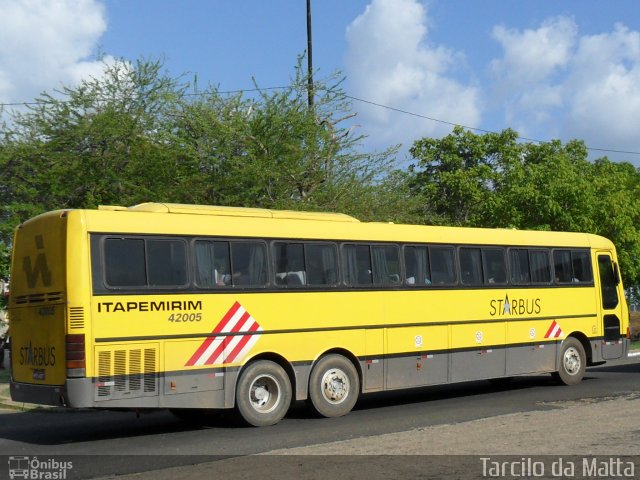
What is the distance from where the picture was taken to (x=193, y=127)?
2531 cm

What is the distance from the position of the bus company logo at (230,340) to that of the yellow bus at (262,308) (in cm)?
2

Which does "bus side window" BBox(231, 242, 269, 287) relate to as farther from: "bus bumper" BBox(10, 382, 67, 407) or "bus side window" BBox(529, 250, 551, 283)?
"bus side window" BBox(529, 250, 551, 283)

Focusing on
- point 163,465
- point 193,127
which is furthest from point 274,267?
point 193,127

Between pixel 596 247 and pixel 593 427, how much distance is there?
9.48m

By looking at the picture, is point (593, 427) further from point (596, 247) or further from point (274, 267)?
point (596, 247)

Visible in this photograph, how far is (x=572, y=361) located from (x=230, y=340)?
28.9 feet

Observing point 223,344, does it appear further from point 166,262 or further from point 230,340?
point 166,262

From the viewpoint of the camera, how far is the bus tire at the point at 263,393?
14352 mm

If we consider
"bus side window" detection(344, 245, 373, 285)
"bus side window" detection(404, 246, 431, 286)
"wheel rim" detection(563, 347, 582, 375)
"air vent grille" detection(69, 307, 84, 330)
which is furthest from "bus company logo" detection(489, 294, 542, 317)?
"air vent grille" detection(69, 307, 84, 330)

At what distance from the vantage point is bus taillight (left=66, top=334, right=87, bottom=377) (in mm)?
12562

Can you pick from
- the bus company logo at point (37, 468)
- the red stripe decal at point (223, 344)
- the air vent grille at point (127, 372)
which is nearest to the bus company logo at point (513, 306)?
the red stripe decal at point (223, 344)

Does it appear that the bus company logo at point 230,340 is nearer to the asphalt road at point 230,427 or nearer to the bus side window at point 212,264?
the bus side window at point 212,264

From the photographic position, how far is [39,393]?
13.2m

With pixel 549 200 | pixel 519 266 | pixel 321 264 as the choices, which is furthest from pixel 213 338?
pixel 549 200
